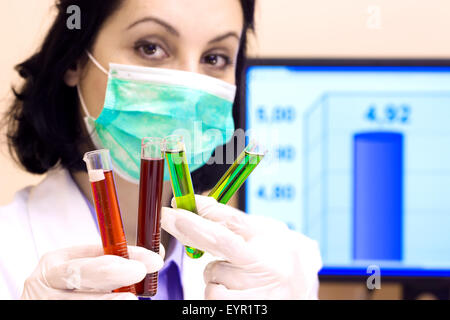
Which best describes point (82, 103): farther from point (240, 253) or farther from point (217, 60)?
point (240, 253)

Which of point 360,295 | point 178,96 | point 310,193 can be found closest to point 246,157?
point 178,96

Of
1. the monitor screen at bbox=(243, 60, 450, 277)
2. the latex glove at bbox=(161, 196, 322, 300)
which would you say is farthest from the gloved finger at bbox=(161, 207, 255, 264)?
the monitor screen at bbox=(243, 60, 450, 277)

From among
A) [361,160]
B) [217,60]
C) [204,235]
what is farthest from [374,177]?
[204,235]

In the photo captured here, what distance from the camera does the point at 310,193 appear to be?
86 centimetres

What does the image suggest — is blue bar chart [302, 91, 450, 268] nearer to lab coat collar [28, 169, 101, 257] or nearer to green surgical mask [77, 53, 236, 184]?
green surgical mask [77, 53, 236, 184]

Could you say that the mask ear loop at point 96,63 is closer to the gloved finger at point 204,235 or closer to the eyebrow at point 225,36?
the eyebrow at point 225,36

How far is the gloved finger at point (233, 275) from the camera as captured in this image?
0.53 meters

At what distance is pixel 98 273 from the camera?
1.55 ft

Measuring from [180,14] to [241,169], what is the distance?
25 centimetres

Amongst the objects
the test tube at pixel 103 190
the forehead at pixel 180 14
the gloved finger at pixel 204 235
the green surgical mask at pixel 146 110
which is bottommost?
the gloved finger at pixel 204 235

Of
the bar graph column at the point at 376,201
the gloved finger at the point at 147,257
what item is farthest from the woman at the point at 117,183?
the bar graph column at the point at 376,201

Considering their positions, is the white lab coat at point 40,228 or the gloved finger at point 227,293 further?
the white lab coat at point 40,228
